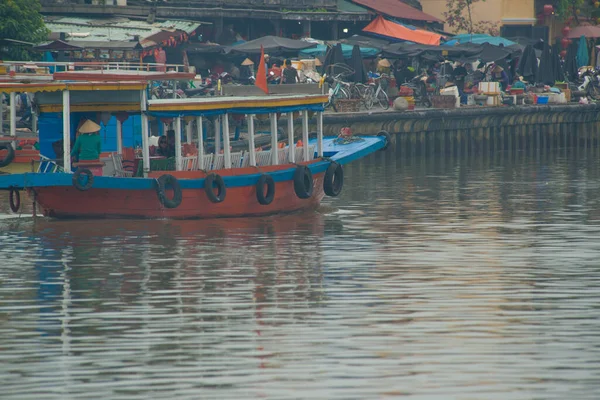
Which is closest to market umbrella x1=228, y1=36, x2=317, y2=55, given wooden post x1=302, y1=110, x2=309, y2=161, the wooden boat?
wooden post x1=302, y1=110, x2=309, y2=161

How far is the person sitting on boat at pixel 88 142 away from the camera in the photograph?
2055cm

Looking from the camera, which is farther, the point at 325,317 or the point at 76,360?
the point at 325,317

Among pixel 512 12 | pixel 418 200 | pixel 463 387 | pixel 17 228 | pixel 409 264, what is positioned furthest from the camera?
pixel 512 12

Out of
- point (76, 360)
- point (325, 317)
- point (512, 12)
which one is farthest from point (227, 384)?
point (512, 12)

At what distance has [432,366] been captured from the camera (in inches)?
438

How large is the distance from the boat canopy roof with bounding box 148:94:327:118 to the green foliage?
12020mm

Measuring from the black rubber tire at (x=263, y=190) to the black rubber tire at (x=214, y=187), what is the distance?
718 mm

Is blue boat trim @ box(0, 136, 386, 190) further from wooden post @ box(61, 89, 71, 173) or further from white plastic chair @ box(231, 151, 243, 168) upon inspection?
white plastic chair @ box(231, 151, 243, 168)

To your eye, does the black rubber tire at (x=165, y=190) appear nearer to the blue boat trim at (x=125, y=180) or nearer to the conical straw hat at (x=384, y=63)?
the blue boat trim at (x=125, y=180)

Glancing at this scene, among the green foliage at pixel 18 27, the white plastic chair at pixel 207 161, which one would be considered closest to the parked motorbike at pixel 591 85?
the green foliage at pixel 18 27

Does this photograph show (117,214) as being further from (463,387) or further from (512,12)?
(512,12)

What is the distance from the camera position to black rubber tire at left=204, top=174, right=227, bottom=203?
2111 cm

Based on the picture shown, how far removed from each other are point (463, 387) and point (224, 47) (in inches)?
1293

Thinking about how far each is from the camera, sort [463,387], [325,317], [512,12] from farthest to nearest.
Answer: [512,12] < [325,317] < [463,387]
